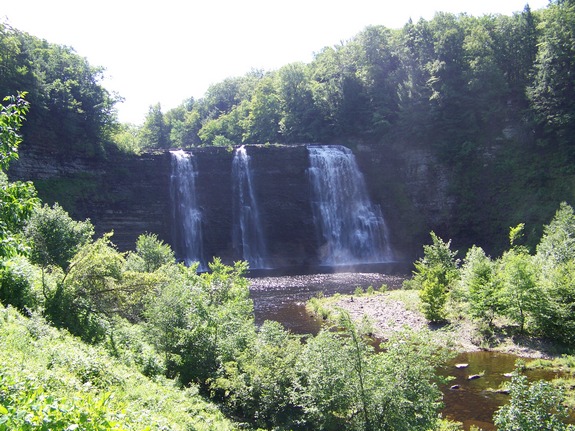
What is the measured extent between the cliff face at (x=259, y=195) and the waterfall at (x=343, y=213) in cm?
99

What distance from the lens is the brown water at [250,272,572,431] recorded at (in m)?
13.7

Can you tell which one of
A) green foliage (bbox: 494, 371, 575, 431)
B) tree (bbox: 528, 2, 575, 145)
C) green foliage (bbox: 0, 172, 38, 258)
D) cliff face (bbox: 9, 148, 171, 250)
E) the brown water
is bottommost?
the brown water

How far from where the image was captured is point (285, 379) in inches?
450

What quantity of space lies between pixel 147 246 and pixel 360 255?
2838 cm

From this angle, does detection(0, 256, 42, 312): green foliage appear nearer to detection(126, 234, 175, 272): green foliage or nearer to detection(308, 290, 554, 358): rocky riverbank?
detection(308, 290, 554, 358): rocky riverbank

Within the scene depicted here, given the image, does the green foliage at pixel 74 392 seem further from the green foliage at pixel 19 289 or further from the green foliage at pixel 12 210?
the green foliage at pixel 19 289

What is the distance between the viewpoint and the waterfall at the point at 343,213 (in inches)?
1993

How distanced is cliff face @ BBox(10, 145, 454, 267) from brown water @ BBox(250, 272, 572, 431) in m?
9.88

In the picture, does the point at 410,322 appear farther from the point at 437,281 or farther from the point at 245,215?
the point at 245,215

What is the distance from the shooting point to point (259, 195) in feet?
165

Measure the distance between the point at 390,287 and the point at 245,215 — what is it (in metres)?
19.9

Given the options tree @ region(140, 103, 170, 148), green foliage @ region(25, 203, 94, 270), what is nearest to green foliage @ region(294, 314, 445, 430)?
green foliage @ region(25, 203, 94, 270)

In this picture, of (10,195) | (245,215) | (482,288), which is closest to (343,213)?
(245,215)

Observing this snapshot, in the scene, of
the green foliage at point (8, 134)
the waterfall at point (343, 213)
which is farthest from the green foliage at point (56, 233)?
the waterfall at point (343, 213)
